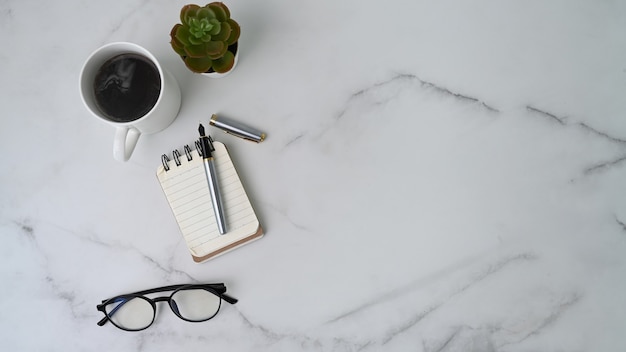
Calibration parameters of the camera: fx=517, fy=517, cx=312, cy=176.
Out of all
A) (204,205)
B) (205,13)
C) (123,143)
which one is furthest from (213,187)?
(205,13)

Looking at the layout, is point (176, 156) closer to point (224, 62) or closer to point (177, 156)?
point (177, 156)

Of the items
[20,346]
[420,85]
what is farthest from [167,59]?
[20,346]

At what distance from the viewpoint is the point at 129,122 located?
0.74 metres

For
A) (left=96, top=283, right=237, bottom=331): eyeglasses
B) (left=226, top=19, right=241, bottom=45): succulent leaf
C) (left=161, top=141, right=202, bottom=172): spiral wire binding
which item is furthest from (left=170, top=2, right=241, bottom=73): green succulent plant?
(left=96, top=283, right=237, bottom=331): eyeglasses

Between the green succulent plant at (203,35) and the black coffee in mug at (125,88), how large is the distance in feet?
0.21

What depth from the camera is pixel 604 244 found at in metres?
0.84

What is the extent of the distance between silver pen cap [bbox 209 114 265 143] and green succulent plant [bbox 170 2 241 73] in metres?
0.09

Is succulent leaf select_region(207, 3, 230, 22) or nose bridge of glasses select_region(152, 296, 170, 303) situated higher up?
succulent leaf select_region(207, 3, 230, 22)

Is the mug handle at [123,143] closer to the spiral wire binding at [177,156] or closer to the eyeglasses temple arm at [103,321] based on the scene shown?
the spiral wire binding at [177,156]

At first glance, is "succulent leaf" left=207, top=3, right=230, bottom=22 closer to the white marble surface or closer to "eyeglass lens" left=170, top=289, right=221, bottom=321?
the white marble surface

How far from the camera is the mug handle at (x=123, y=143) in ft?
2.45

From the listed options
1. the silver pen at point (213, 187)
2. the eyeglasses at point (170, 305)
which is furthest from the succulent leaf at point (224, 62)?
the eyeglasses at point (170, 305)

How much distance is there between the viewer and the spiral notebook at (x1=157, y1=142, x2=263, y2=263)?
83 centimetres

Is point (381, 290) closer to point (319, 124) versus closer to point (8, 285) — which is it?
point (319, 124)
